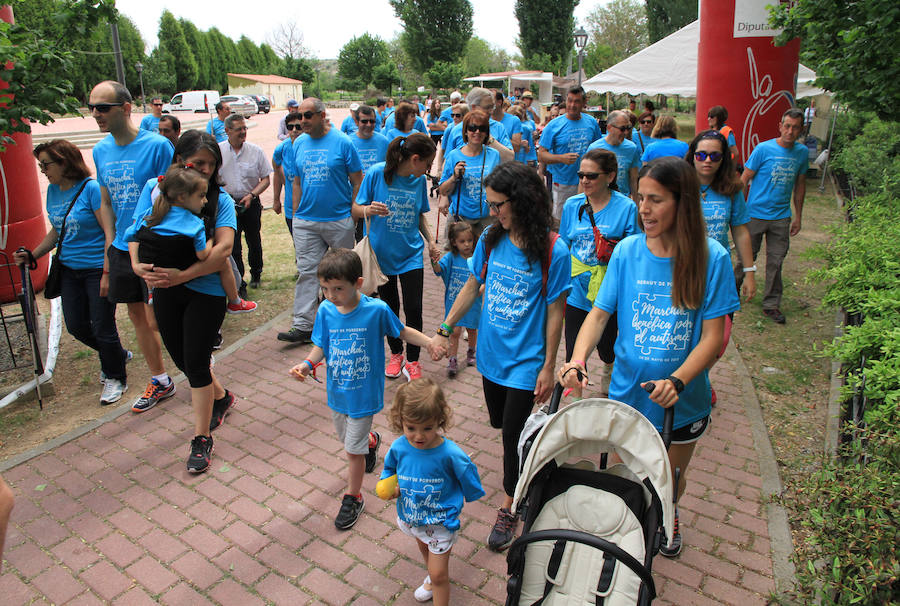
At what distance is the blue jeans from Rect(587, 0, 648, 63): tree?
6864 cm

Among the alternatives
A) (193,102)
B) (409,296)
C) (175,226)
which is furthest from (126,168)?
(193,102)

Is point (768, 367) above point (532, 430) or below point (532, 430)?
below

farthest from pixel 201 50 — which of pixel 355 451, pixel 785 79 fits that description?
pixel 355 451

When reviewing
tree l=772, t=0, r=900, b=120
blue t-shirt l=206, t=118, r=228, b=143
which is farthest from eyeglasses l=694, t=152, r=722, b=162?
blue t-shirt l=206, t=118, r=228, b=143

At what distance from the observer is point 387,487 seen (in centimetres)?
293

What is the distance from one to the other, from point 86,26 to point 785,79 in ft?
29.2

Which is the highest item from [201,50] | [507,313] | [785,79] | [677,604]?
[201,50]

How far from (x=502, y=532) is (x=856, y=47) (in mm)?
5203

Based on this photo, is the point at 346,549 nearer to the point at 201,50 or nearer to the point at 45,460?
the point at 45,460

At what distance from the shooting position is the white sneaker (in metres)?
5.32

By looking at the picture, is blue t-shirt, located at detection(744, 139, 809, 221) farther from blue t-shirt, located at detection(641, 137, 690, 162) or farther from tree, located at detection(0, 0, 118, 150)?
tree, located at detection(0, 0, 118, 150)

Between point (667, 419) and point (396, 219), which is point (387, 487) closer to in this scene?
point (667, 419)

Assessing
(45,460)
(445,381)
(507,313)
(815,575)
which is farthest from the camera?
(445,381)

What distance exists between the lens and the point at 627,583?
8.00 ft
